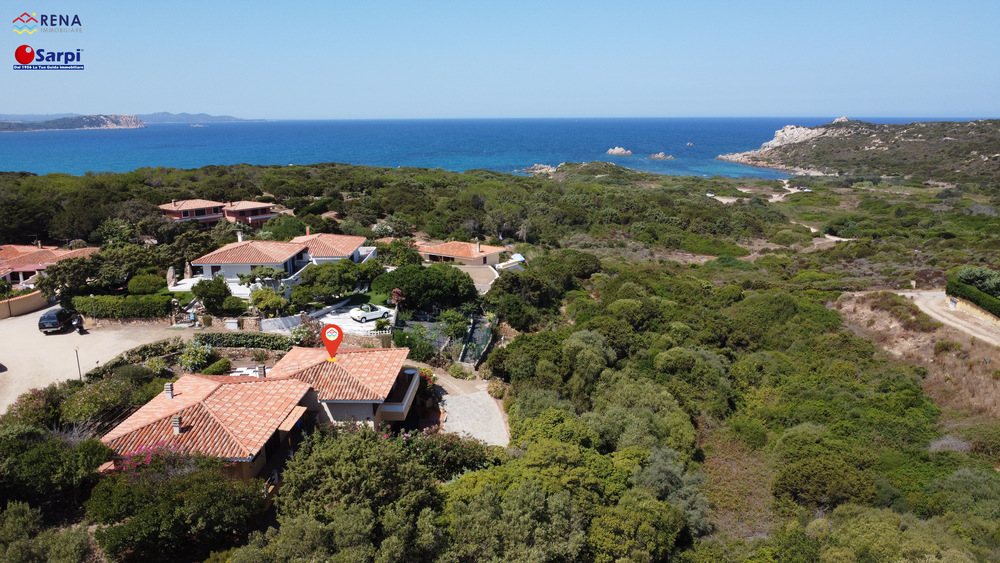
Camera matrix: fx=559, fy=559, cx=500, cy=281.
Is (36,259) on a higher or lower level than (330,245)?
lower

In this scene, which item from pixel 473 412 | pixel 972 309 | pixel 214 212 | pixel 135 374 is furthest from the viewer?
pixel 214 212

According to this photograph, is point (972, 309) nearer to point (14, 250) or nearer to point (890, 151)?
point (14, 250)

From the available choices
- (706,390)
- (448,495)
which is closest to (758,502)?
(706,390)

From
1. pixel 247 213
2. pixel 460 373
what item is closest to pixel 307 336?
pixel 460 373

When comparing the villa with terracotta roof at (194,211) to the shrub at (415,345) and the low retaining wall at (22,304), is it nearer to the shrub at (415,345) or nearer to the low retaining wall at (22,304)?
the low retaining wall at (22,304)

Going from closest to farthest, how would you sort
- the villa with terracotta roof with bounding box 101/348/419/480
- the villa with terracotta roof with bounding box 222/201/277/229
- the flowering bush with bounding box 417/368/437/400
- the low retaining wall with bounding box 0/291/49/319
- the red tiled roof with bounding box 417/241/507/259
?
the villa with terracotta roof with bounding box 101/348/419/480, the flowering bush with bounding box 417/368/437/400, the low retaining wall with bounding box 0/291/49/319, the red tiled roof with bounding box 417/241/507/259, the villa with terracotta roof with bounding box 222/201/277/229

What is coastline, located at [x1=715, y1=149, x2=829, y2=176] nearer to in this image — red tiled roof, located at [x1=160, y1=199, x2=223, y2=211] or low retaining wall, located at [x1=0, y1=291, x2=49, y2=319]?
red tiled roof, located at [x1=160, y1=199, x2=223, y2=211]

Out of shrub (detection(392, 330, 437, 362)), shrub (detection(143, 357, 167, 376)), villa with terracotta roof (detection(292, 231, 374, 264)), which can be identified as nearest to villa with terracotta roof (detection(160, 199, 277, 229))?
villa with terracotta roof (detection(292, 231, 374, 264))

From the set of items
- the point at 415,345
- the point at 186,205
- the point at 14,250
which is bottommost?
the point at 415,345
